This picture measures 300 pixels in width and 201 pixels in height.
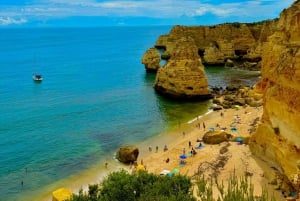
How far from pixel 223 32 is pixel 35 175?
301ft

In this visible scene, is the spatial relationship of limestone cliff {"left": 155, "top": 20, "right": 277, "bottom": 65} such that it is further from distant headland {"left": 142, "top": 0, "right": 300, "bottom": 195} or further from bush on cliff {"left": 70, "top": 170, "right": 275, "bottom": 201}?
bush on cliff {"left": 70, "top": 170, "right": 275, "bottom": 201}

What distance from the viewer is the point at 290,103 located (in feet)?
Answer: 87.7

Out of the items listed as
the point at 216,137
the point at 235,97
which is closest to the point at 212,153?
the point at 216,137

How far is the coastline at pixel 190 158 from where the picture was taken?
3175 centimetres

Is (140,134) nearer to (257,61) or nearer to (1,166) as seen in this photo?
(1,166)

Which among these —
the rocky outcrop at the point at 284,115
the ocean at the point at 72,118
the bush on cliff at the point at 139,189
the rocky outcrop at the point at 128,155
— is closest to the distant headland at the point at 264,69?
the rocky outcrop at the point at 284,115

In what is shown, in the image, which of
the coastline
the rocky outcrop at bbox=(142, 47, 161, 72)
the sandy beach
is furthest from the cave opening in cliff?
the coastline

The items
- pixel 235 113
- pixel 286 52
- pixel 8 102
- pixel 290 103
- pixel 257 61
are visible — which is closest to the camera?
pixel 290 103

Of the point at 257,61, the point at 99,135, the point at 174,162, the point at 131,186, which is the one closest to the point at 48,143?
the point at 99,135

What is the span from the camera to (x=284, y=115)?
27.9 meters

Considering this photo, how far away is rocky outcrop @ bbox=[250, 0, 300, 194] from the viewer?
25.9 metres

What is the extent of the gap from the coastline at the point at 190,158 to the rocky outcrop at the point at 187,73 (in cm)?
1012

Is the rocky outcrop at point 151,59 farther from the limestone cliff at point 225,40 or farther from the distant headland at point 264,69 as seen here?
the limestone cliff at point 225,40

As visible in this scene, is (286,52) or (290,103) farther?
(286,52)
